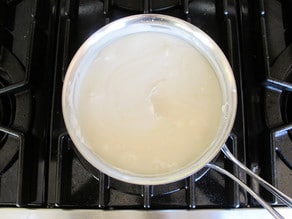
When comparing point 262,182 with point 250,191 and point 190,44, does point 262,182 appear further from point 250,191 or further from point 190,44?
point 190,44

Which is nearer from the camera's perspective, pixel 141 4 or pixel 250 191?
pixel 250 191

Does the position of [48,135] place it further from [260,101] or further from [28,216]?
[260,101]

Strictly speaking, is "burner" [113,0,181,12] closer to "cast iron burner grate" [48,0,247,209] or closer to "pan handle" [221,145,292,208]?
"cast iron burner grate" [48,0,247,209]

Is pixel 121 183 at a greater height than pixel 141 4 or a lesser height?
lesser

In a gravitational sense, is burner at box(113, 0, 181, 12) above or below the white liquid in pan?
above

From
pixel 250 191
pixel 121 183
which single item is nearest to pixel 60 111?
pixel 121 183

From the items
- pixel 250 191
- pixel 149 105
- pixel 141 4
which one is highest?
pixel 141 4

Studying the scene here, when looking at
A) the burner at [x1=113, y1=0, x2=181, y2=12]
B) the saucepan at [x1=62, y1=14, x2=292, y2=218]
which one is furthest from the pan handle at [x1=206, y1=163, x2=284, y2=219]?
the burner at [x1=113, y1=0, x2=181, y2=12]

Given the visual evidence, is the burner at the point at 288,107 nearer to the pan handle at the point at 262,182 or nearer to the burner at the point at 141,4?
the pan handle at the point at 262,182
